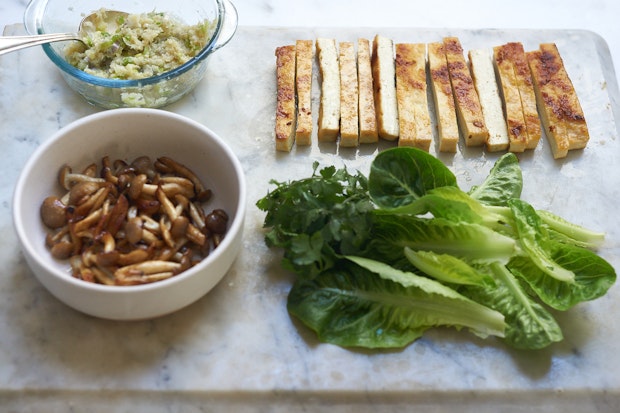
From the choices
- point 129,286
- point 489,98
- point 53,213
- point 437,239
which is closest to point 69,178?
point 53,213

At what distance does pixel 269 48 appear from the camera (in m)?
2.26

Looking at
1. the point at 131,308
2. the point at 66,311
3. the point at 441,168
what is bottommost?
the point at 66,311

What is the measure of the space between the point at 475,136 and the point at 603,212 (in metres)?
0.38

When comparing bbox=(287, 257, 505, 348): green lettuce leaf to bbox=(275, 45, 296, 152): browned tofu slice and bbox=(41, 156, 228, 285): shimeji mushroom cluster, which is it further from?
bbox=(275, 45, 296, 152): browned tofu slice

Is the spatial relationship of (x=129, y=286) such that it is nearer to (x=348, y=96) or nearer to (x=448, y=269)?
(x=448, y=269)

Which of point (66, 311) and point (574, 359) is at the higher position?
point (574, 359)

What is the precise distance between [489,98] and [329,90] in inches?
17.9

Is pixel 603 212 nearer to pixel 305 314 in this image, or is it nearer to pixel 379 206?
pixel 379 206

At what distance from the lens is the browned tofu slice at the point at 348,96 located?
80.0 inches

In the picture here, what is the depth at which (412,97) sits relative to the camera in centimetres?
212

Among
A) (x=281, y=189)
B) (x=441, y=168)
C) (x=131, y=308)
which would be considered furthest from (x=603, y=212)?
(x=131, y=308)

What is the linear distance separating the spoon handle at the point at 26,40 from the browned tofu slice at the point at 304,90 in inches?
24.3

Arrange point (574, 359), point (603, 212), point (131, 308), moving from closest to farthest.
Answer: point (131, 308) → point (574, 359) → point (603, 212)

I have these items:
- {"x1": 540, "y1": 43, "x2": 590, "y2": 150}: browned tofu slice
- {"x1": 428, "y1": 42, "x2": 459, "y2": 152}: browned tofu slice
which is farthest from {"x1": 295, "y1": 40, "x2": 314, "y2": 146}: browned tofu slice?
{"x1": 540, "y1": 43, "x2": 590, "y2": 150}: browned tofu slice
